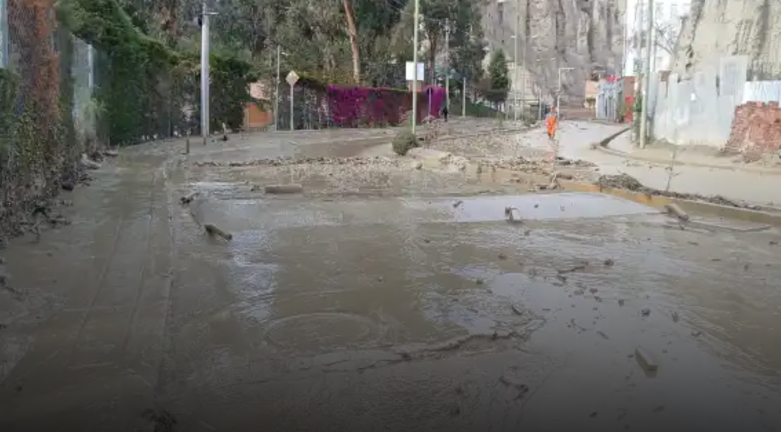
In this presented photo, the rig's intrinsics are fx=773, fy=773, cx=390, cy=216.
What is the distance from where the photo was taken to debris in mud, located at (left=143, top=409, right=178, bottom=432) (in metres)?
3.51

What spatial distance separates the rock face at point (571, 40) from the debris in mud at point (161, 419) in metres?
97.1

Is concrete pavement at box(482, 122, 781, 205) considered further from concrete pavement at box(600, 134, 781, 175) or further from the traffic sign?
the traffic sign

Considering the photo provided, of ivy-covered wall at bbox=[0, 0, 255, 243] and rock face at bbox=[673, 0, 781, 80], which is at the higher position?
rock face at bbox=[673, 0, 781, 80]

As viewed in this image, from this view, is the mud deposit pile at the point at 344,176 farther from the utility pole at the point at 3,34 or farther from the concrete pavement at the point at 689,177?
the utility pole at the point at 3,34

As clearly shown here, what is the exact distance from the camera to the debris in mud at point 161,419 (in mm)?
3506

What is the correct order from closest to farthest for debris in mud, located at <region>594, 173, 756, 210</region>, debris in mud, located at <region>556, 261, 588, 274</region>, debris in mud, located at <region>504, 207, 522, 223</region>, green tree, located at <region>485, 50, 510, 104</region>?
1. debris in mud, located at <region>556, 261, 588, 274</region>
2. debris in mud, located at <region>504, 207, 522, 223</region>
3. debris in mud, located at <region>594, 173, 756, 210</region>
4. green tree, located at <region>485, 50, 510, 104</region>

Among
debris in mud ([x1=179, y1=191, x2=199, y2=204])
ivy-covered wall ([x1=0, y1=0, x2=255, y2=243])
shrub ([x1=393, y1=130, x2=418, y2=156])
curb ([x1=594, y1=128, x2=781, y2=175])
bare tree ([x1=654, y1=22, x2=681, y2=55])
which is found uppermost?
bare tree ([x1=654, y1=22, x2=681, y2=55])

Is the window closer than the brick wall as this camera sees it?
No

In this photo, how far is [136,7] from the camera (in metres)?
38.7

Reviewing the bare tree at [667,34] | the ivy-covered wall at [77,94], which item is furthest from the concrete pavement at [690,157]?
the bare tree at [667,34]

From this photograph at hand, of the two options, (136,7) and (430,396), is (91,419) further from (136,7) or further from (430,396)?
(136,7)

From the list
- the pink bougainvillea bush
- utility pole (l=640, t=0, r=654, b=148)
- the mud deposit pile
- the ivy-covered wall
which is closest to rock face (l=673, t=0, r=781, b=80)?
utility pole (l=640, t=0, r=654, b=148)

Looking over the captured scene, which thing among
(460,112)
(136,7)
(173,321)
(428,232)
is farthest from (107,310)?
(460,112)

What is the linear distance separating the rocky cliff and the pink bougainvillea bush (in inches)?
1999
